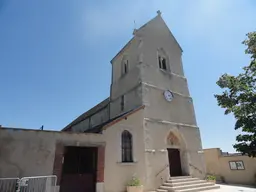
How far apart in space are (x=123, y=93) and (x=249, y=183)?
14642 mm

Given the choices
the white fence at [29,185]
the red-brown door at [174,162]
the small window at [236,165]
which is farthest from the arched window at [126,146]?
the small window at [236,165]

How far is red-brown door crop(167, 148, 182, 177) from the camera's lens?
1309 centimetres

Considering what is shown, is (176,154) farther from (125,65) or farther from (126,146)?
(125,65)

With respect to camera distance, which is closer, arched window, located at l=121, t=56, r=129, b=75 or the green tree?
the green tree

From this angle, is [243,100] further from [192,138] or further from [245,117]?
[192,138]

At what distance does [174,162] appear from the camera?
13.4 m

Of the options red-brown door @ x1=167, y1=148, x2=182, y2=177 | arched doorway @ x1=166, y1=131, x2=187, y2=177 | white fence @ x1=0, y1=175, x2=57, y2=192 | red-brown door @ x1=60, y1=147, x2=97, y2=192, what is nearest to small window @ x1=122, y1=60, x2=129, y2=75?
arched doorway @ x1=166, y1=131, x2=187, y2=177

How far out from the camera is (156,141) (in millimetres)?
12172

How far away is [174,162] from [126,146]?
4869mm

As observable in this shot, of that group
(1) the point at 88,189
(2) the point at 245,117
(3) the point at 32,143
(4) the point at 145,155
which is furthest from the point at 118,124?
(2) the point at 245,117

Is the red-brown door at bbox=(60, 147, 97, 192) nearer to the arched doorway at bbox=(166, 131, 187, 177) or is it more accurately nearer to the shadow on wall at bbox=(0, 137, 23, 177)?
the shadow on wall at bbox=(0, 137, 23, 177)

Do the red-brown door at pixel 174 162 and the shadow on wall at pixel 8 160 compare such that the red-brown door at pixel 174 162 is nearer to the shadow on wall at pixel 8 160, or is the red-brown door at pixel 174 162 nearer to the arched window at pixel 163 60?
the arched window at pixel 163 60

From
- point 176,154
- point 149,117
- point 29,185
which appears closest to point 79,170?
point 29,185

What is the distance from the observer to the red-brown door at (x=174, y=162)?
13.1m
